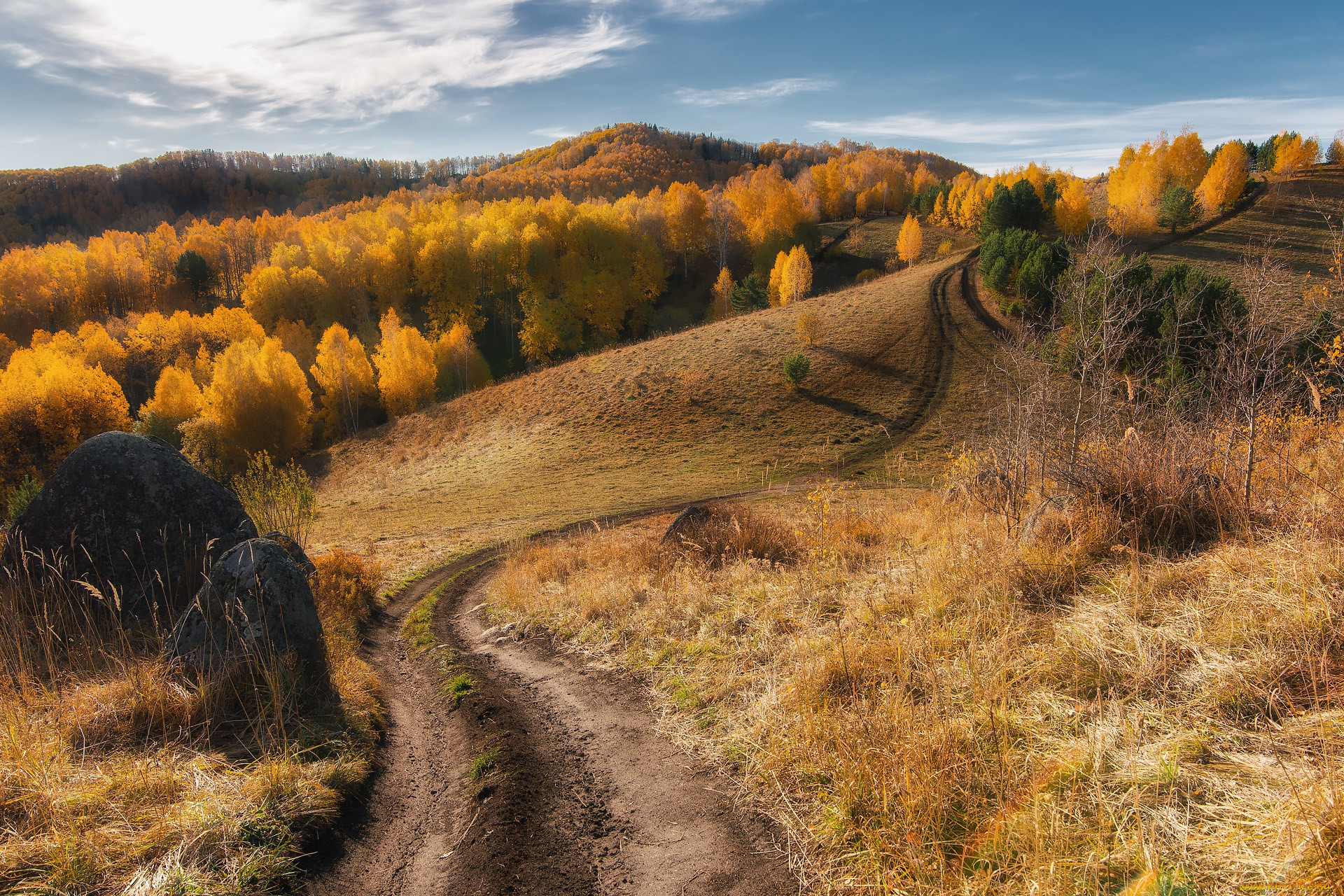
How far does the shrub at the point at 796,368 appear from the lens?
132ft

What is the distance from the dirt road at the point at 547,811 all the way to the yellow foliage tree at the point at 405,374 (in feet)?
167

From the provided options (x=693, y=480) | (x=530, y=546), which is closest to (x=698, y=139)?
(x=693, y=480)

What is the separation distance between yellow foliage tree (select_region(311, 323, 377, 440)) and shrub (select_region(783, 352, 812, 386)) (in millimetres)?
39345

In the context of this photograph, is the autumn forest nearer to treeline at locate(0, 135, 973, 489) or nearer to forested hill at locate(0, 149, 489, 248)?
treeline at locate(0, 135, 973, 489)

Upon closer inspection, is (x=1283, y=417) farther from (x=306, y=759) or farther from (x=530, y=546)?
(x=530, y=546)

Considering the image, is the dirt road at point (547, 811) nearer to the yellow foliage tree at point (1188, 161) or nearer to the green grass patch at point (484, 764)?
the green grass patch at point (484, 764)

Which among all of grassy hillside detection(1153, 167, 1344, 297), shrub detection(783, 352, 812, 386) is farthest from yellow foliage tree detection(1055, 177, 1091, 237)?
shrub detection(783, 352, 812, 386)

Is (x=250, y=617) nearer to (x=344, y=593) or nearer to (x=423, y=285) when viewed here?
(x=344, y=593)

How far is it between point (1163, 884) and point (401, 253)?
85.2m

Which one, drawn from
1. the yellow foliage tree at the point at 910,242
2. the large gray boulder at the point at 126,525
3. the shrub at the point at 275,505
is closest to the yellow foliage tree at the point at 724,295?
the yellow foliage tree at the point at 910,242

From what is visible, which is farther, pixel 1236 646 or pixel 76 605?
pixel 76 605

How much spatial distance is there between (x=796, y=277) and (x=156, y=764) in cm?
6687

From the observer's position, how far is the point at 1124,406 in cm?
778

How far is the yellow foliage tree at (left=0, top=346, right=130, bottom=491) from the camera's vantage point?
38.8 m
